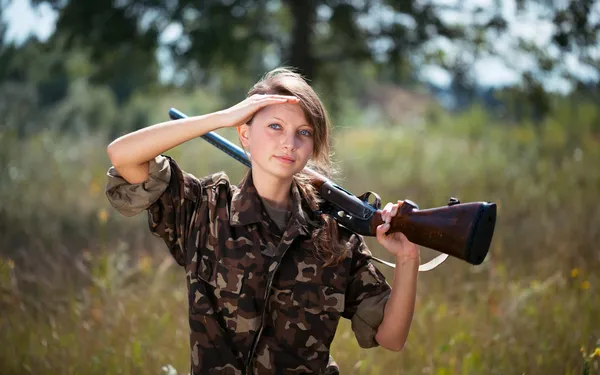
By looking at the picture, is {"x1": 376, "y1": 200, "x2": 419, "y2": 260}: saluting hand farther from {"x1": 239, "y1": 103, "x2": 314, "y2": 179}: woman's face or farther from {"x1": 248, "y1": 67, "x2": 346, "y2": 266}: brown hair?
{"x1": 239, "y1": 103, "x2": 314, "y2": 179}: woman's face

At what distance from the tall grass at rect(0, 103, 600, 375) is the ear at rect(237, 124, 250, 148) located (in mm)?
462

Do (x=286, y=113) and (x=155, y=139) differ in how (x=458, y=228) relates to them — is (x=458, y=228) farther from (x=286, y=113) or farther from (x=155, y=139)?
(x=155, y=139)

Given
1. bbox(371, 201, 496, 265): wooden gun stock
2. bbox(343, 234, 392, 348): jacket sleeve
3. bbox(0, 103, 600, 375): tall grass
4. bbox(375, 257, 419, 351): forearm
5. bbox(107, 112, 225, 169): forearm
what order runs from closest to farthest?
bbox(371, 201, 496, 265): wooden gun stock → bbox(107, 112, 225, 169): forearm → bbox(375, 257, 419, 351): forearm → bbox(343, 234, 392, 348): jacket sleeve → bbox(0, 103, 600, 375): tall grass

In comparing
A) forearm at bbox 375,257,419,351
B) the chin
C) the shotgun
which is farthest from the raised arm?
forearm at bbox 375,257,419,351

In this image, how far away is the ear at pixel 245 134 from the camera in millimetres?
2977

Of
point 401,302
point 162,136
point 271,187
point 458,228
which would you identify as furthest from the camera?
point 271,187

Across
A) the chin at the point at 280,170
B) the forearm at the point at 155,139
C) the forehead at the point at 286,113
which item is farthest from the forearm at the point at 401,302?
the forearm at the point at 155,139

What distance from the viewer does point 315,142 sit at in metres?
2.96

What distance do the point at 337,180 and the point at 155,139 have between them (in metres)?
3.01

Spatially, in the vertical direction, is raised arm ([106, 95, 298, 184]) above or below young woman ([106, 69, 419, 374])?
above

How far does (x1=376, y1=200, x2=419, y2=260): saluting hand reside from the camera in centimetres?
273

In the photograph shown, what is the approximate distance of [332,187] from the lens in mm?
2973

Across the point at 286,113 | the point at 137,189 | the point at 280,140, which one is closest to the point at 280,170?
the point at 280,140

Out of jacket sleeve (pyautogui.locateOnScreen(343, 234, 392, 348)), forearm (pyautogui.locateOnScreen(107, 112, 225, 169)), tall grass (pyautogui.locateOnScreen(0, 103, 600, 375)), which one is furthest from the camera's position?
tall grass (pyautogui.locateOnScreen(0, 103, 600, 375))
